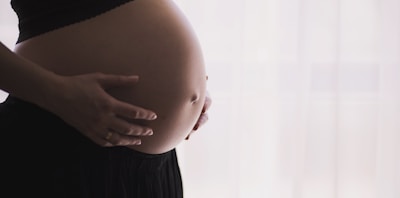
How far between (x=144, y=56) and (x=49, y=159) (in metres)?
0.20

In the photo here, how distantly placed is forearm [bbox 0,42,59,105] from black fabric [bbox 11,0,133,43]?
0.39ft

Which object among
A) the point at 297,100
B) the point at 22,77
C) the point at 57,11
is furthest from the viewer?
the point at 297,100

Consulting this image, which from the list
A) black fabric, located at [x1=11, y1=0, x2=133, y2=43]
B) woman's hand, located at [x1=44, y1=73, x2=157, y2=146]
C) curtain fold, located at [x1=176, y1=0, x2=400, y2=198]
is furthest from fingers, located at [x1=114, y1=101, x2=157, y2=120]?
curtain fold, located at [x1=176, y1=0, x2=400, y2=198]

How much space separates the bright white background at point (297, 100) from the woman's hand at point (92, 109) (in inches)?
29.7

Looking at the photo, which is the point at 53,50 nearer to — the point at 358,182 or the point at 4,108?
the point at 4,108

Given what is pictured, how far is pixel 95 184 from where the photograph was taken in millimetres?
691

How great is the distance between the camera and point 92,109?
0.60 m

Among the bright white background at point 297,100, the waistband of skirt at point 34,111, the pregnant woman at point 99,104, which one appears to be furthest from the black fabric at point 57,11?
the bright white background at point 297,100

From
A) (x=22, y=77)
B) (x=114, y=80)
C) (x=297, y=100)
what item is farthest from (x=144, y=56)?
(x=297, y=100)

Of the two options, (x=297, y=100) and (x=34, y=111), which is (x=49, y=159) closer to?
(x=34, y=111)

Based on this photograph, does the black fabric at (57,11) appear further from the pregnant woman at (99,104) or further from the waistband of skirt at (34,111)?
the waistband of skirt at (34,111)

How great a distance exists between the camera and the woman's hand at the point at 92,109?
0.60m

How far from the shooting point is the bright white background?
1.36m

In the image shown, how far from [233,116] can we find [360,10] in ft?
1.57
